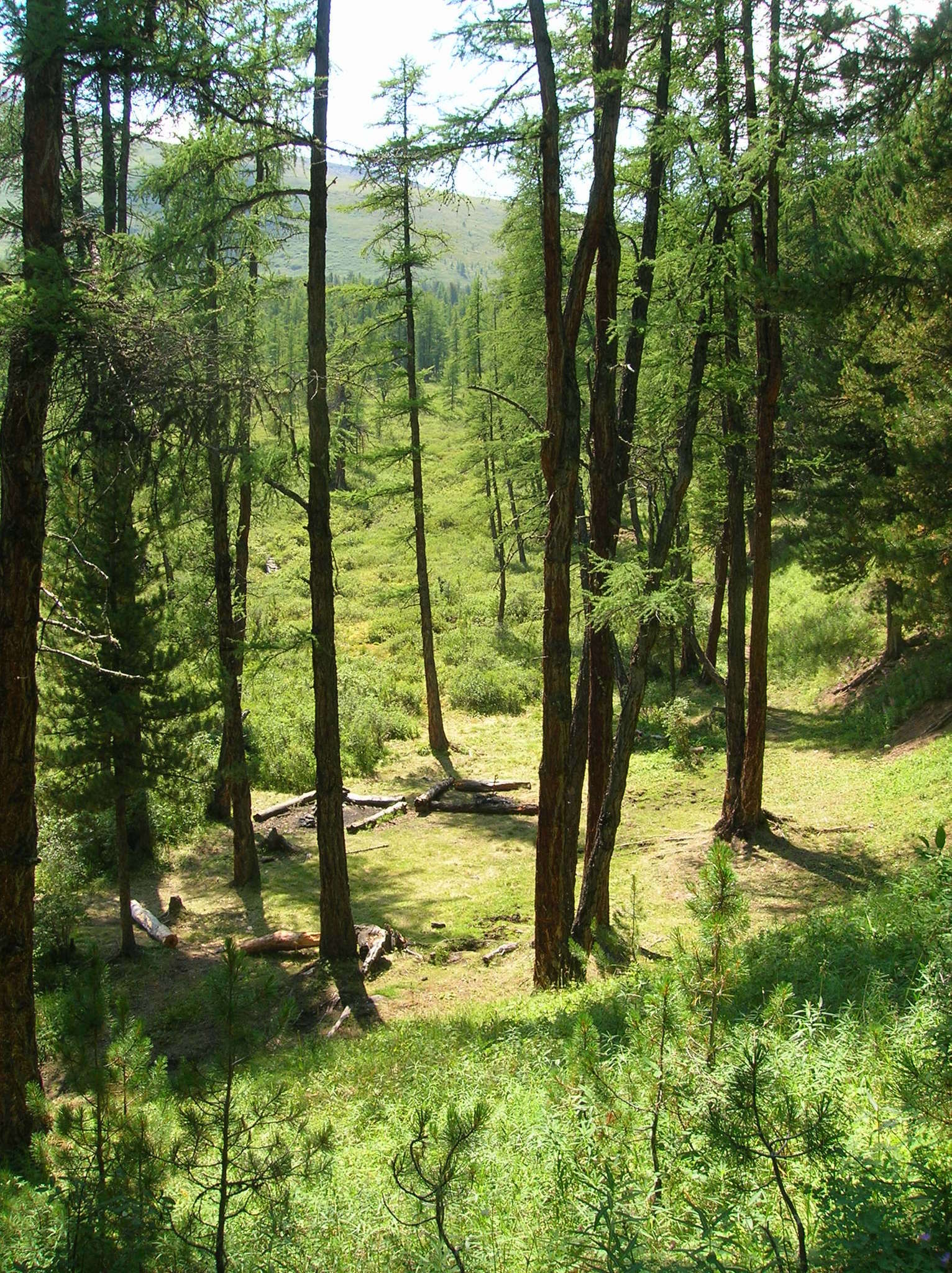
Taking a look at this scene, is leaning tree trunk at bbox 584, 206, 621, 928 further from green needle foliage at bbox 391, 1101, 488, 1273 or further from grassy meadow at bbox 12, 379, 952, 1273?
green needle foliage at bbox 391, 1101, 488, 1273

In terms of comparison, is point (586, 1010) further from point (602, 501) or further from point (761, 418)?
point (761, 418)

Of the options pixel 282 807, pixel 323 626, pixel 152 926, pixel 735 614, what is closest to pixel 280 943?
pixel 152 926

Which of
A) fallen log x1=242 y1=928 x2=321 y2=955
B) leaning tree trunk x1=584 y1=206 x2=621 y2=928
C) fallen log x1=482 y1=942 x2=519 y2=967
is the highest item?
leaning tree trunk x1=584 y1=206 x2=621 y2=928

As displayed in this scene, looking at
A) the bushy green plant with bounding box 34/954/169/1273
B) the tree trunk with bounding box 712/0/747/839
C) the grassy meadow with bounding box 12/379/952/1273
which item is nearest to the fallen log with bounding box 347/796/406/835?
the grassy meadow with bounding box 12/379/952/1273

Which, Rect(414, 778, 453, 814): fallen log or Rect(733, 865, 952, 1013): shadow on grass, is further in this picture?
Rect(414, 778, 453, 814): fallen log

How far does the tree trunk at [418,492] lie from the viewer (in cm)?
1862

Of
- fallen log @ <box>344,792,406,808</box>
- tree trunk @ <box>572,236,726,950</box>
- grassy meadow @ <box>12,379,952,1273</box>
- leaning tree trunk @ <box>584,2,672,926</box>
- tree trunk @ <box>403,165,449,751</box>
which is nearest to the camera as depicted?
grassy meadow @ <box>12,379,952,1273</box>

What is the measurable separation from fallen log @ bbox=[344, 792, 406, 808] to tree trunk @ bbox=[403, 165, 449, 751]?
2.96 metres

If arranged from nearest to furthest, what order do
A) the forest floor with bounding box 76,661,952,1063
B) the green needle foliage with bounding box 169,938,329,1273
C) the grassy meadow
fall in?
the grassy meadow → the green needle foliage with bounding box 169,938,329,1273 → the forest floor with bounding box 76,661,952,1063

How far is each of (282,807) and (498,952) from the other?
26.8 ft

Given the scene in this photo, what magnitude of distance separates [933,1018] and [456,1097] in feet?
7.92

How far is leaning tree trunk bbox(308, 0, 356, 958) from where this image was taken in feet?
33.5

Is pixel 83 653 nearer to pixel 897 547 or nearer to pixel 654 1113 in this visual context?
pixel 654 1113

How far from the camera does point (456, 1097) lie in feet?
15.4
